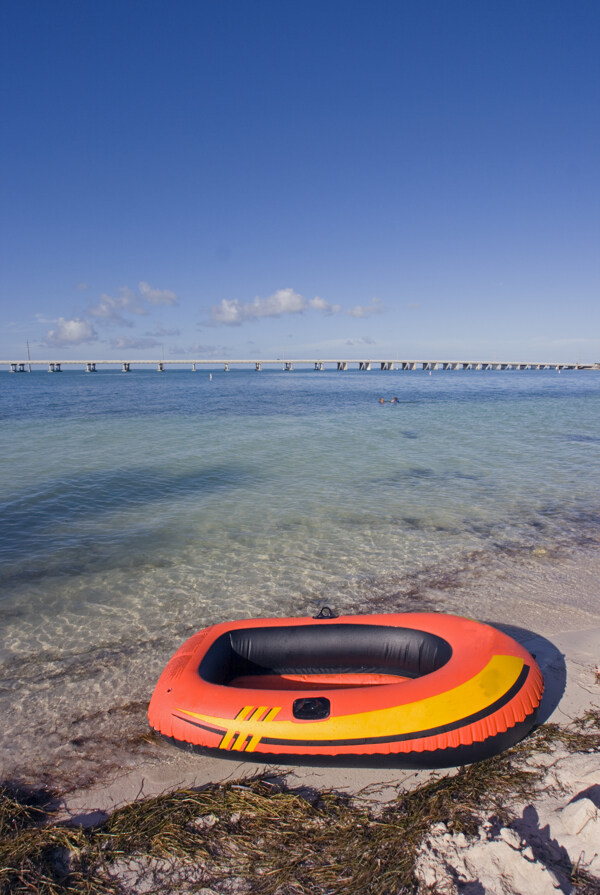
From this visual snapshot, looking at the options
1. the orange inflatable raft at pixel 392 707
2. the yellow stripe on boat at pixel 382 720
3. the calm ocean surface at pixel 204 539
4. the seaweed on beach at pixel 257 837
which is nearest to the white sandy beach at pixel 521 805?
the seaweed on beach at pixel 257 837

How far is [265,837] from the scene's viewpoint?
2.69 metres

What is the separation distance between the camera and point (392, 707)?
2969 millimetres

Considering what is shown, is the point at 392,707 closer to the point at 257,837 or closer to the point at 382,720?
the point at 382,720

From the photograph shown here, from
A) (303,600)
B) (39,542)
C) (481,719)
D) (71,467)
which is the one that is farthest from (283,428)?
(481,719)

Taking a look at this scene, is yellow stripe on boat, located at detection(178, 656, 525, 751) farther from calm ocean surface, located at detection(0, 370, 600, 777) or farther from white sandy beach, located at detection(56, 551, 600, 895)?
calm ocean surface, located at detection(0, 370, 600, 777)

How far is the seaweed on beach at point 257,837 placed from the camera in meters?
2.45

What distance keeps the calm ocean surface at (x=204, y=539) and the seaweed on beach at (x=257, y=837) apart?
816 millimetres

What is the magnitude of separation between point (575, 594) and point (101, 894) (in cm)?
561

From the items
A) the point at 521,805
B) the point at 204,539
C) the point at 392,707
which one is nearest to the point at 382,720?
the point at 392,707

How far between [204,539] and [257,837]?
227 inches

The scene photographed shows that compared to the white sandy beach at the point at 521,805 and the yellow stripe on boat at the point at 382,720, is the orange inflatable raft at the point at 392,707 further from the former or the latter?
the white sandy beach at the point at 521,805

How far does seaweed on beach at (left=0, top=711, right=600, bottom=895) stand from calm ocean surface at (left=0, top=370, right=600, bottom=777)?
0.82 metres

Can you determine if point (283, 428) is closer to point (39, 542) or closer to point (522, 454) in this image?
point (522, 454)

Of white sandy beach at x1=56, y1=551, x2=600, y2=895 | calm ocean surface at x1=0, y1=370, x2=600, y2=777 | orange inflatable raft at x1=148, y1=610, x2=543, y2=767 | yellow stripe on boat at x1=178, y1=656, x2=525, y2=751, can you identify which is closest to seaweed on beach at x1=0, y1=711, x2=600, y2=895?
white sandy beach at x1=56, y1=551, x2=600, y2=895
